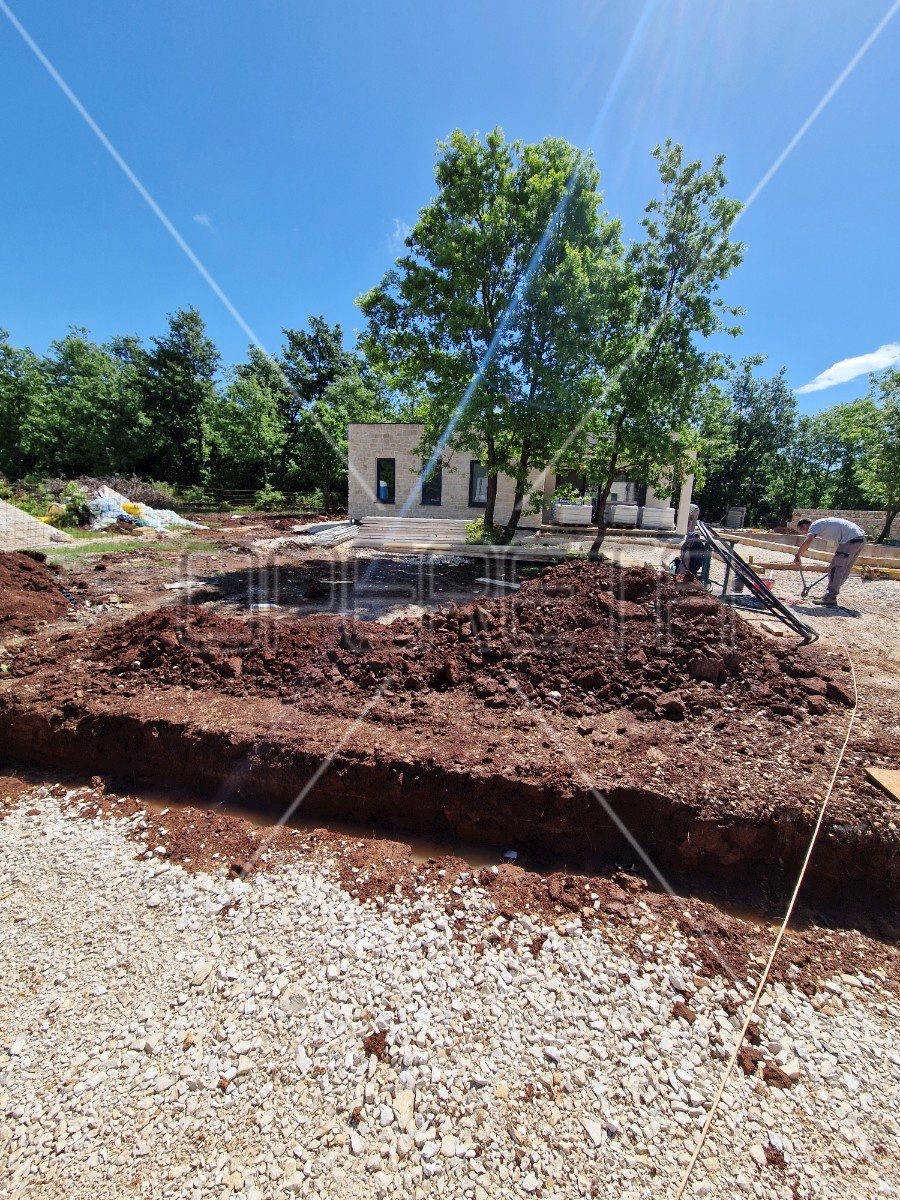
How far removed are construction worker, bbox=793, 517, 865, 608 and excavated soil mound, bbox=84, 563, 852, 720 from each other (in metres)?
4.07

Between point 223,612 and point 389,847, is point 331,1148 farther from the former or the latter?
point 223,612

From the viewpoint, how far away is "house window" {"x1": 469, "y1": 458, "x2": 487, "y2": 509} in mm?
17375

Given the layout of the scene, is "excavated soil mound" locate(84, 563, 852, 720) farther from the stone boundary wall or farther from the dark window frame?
the stone boundary wall

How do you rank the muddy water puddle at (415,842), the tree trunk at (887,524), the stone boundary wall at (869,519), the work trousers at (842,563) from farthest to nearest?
the stone boundary wall at (869,519) < the tree trunk at (887,524) < the work trousers at (842,563) < the muddy water puddle at (415,842)

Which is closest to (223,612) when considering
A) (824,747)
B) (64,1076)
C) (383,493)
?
(64,1076)

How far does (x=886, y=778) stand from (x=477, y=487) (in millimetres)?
15536

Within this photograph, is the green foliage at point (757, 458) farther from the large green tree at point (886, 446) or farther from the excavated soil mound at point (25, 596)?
the excavated soil mound at point (25, 596)

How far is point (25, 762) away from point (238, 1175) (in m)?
3.98

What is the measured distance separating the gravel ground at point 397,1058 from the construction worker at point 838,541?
311 inches

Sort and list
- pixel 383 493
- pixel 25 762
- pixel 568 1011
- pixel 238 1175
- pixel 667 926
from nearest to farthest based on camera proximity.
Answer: pixel 238 1175, pixel 568 1011, pixel 667 926, pixel 25 762, pixel 383 493

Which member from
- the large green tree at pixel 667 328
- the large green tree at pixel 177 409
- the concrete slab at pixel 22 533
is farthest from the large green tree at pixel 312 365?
the large green tree at pixel 667 328

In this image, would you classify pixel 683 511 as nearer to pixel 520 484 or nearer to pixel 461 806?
pixel 520 484

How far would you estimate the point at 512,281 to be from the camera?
10.6 meters

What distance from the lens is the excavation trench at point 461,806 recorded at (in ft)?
9.67
